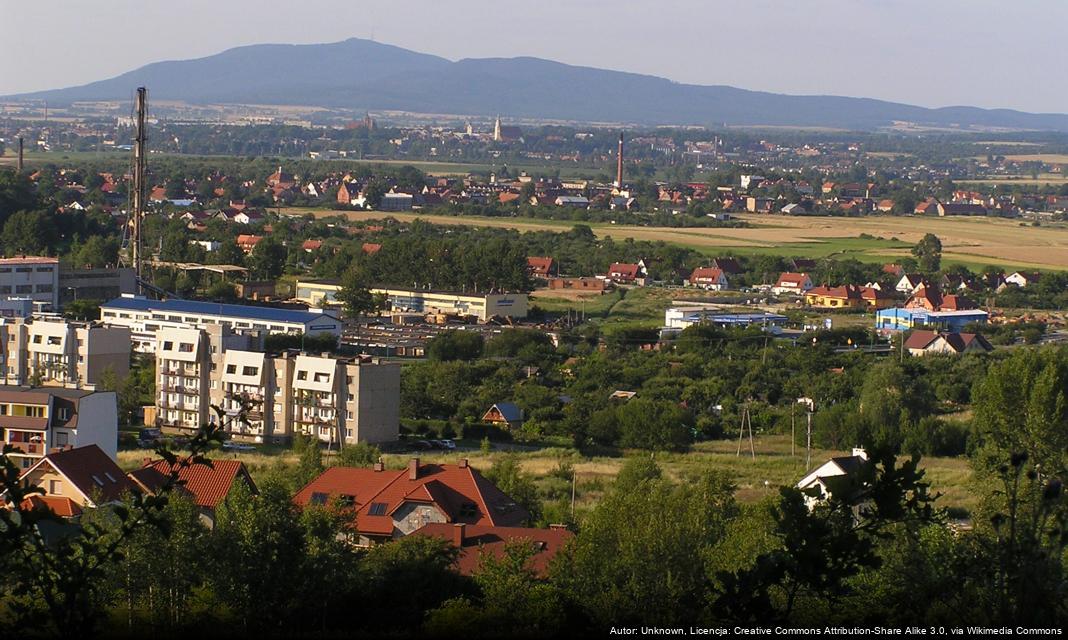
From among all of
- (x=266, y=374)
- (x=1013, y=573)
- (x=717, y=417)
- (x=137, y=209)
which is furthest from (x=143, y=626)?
(x=137, y=209)

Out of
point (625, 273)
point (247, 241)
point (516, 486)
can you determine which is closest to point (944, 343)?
point (625, 273)

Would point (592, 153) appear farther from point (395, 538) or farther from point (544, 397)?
point (395, 538)

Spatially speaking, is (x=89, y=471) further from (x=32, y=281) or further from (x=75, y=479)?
(x=32, y=281)

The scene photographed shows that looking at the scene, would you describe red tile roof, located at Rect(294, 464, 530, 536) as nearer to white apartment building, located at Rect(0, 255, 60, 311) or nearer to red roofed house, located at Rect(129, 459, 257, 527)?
red roofed house, located at Rect(129, 459, 257, 527)

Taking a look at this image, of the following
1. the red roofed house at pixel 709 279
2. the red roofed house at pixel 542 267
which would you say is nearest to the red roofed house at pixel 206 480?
the red roofed house at pixel 709 279

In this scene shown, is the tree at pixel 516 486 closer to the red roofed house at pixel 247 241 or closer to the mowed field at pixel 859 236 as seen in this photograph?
the red roofed house at pixel 247 241

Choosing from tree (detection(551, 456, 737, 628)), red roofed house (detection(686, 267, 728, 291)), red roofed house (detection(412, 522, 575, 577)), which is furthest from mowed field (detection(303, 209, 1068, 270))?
tree (detection(551, 456, 737, 628))

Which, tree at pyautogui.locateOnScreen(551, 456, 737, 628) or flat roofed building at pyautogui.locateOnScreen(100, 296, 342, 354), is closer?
tree at pyautogui.locateOnScreen(551, 456, 737, 628)
